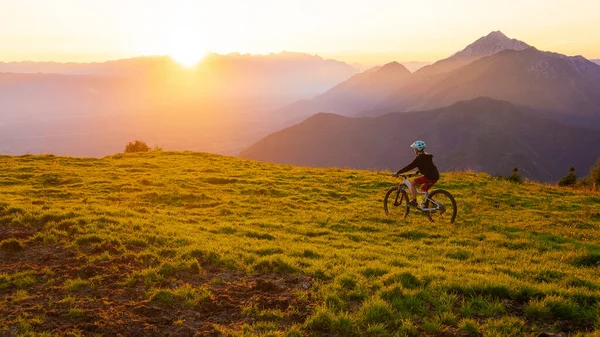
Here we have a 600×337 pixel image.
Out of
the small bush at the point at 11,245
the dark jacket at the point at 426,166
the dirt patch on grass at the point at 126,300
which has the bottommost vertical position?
the dirt patch on grass at the point at 126,300

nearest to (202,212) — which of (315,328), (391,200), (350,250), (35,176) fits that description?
(350,250)

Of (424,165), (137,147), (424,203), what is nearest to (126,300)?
(424,165)

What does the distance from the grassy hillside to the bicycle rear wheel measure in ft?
2.10

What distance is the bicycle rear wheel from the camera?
60.2 feet

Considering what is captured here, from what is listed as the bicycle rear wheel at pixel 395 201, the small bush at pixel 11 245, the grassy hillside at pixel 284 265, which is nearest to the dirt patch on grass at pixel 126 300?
the grassy hillside at pixel 284 265

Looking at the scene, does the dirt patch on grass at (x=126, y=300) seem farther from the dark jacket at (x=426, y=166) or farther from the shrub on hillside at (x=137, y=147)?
the shrub on hillside at (x=137, y=147)

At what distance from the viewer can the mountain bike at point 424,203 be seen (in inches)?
673

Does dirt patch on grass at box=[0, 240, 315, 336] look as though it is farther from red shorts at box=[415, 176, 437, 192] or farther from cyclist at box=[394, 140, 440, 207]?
red shorts at box=[415, 176, 437, 192]

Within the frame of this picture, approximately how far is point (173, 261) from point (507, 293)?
926 cm

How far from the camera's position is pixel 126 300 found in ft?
27.6

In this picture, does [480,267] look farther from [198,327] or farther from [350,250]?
[198,327]

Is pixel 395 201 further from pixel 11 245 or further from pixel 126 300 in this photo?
pixel 11 245

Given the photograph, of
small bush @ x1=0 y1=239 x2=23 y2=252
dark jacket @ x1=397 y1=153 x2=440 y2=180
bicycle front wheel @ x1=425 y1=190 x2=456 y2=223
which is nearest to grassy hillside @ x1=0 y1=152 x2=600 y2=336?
small bush @ x1=0 y1=239 x2=23 y2=252

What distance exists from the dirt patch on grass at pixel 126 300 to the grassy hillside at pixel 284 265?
0.13 feet
